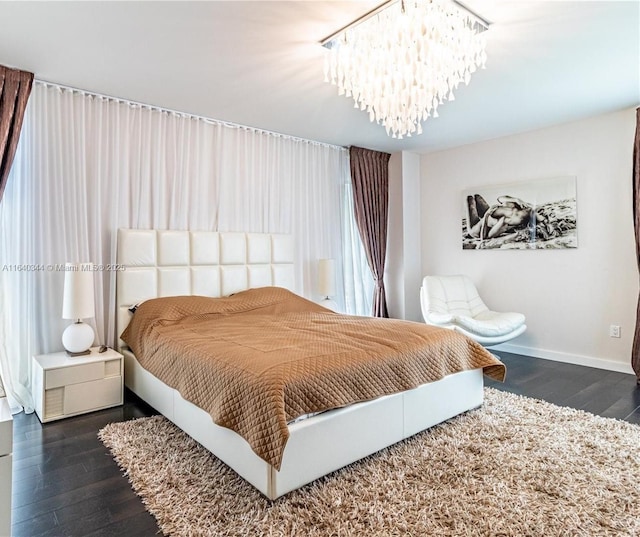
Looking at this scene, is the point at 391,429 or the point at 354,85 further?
the point at 354,85

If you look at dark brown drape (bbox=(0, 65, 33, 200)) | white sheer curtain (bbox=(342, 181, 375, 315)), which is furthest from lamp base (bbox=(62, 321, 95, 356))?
white sheer curtain (bbox=(342, 181, 375, 315))

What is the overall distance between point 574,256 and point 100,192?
4.51m

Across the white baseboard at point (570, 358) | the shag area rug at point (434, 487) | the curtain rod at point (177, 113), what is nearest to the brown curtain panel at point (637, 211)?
the white baseboard at point (570, 358)

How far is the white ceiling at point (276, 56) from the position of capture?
89.1 inches

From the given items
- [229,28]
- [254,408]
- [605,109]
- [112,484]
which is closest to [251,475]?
[254,408]

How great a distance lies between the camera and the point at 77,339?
2.99 meters

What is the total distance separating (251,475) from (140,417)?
1.30 m

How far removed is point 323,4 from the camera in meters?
2.19

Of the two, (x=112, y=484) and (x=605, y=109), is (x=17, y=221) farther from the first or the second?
(x=605, y=109)

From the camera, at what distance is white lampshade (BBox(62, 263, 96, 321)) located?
9.71ft

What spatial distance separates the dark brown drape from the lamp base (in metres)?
1.05

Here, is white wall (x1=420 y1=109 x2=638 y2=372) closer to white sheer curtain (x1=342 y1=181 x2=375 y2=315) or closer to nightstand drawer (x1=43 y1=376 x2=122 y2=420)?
white sheer curtain (x1=342 y1=181 x2=375 y2=315)

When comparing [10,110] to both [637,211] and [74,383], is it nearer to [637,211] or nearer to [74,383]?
[74,383]

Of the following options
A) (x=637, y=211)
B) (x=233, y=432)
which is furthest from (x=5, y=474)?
(x=637, y=211)
